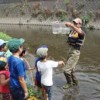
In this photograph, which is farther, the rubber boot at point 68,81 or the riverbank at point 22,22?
the riverbank at point 22,22

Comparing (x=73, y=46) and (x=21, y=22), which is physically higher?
(x=73, y=46)

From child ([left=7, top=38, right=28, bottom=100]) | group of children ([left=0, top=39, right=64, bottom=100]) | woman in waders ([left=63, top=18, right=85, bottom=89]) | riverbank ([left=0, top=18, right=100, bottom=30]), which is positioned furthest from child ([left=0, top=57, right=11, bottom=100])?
riverbank ([left=0, top=18, right=100, bottom=30])

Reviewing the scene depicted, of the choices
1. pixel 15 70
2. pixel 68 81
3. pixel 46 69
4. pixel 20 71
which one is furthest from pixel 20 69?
pixel 68 81

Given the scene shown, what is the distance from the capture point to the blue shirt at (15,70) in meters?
6.34

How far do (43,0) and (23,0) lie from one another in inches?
99.7

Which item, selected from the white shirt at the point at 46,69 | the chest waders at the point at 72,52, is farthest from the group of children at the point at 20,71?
the chest waders at the point at 72,52

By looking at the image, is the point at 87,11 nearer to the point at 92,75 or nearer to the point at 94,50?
the point at 94,50

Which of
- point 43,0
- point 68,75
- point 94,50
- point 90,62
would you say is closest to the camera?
point 68,75

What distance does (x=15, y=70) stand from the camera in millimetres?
6453

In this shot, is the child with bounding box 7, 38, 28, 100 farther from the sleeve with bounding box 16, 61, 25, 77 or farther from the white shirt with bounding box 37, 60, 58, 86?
the white shirt with bounding box 37, 60, 58, 86

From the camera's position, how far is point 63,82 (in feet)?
34.8

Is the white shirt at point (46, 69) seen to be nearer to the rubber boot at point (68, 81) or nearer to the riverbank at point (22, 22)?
the rubber boot at point (68, 81)

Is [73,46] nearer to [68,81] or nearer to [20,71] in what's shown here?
[68,81]

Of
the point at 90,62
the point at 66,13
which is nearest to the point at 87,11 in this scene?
the point at 66,13
